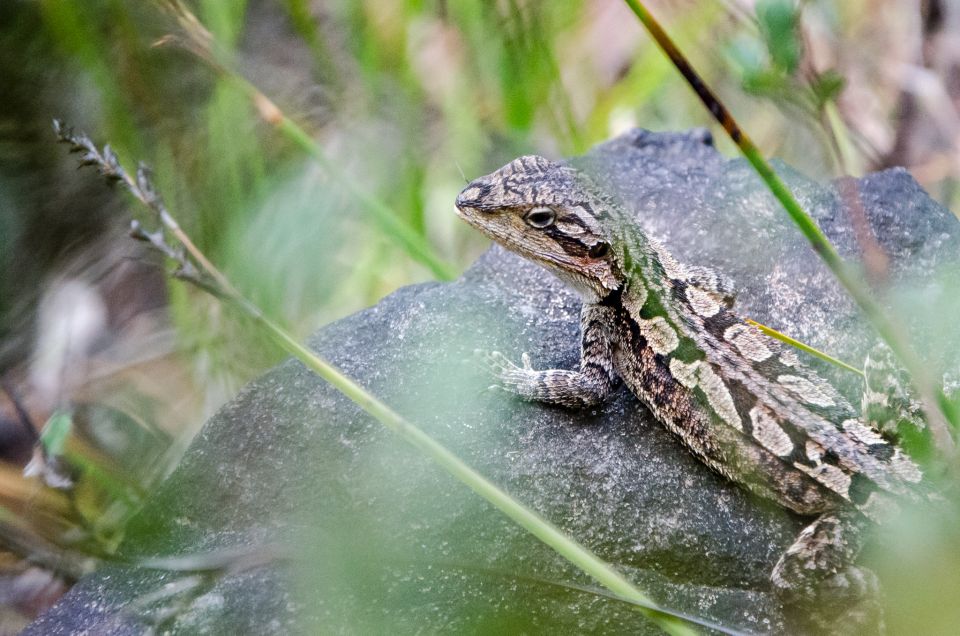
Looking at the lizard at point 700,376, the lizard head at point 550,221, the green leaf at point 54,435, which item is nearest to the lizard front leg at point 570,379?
the lizard at point 700,376

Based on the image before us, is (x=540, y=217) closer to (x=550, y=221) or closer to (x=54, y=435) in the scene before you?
(x=550, y=221)

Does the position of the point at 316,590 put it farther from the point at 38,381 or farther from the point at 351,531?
the point at 38,381

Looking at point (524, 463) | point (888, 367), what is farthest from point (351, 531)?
point (888, 367)

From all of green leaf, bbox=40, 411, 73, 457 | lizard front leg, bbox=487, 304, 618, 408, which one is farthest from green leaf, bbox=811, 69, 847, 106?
green leaf, bbox=40, 411, 73, 457

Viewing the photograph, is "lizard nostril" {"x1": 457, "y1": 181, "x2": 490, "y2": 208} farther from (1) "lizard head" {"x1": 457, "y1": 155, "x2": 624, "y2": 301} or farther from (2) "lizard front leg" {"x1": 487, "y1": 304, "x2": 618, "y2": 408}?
(2) "lizard front leg" {"x1": 487, "y1": 304, "x2": 618, "y2": 408}

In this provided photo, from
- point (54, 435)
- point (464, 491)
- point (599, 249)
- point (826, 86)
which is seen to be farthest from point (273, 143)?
point (826, 86)

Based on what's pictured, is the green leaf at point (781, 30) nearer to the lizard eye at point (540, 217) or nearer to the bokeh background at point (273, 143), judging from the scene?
the lizard eye at point (540, 217)
